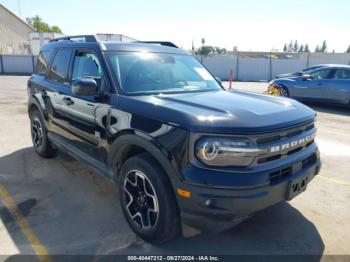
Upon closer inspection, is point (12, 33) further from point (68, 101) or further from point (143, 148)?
point (143, 148)

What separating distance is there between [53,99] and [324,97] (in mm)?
9458

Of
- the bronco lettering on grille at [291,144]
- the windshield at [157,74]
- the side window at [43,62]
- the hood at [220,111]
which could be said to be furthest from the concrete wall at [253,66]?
the bronco lettering on grille at [291,144]

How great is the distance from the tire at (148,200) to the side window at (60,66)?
200 centimetres

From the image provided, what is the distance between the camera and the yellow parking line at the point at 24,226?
2799mm

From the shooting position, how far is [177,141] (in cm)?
245

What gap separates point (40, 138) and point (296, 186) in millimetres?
4310

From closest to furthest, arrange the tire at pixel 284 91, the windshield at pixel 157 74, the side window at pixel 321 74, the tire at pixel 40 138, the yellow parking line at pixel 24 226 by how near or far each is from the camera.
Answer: the yellow parking line at pixel 24 226, the windshield at pixel 157 74, the tire at pixel 40 138, the side window at pixel 321 74, the tire at pixel 284 91

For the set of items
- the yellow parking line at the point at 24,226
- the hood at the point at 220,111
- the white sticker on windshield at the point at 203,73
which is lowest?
the yellow parking line at the point at 24,226

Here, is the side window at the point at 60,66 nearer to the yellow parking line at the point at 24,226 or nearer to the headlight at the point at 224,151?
the yellow parking line at the point at 24,226

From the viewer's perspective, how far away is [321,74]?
11.0 metres

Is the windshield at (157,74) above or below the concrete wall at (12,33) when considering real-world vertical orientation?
below

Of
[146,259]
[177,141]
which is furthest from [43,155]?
[177,141]

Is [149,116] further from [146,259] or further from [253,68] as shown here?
[253,68]

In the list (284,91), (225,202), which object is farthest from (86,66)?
(284,91)
